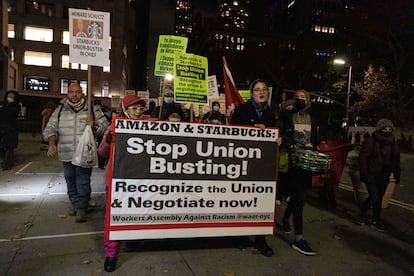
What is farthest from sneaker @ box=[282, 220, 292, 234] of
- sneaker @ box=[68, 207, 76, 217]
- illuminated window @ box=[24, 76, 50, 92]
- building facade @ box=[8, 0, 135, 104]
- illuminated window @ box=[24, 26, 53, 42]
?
illuminated window @ box=[24, 26, 53, 42]

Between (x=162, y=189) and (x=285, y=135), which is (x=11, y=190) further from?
(x=285, y=135)

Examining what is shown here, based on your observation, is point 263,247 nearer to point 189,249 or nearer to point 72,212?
point 189,249

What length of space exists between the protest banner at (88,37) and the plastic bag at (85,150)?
101 cm

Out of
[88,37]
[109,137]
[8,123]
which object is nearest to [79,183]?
[109,137]

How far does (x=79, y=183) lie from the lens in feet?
18.6

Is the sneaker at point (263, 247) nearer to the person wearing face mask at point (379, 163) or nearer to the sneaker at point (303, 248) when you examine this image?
the sneaker at point (303, 248)

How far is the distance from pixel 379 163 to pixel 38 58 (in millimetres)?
49295

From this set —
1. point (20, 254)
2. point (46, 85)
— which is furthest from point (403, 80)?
point (46, 85)

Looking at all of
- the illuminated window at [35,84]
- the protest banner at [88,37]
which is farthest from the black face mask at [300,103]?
the illuminated window at [35,84]

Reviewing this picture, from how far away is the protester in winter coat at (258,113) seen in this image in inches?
182

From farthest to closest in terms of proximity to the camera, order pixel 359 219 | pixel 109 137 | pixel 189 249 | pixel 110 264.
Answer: pixel 359 219 < pixel 189 249 < pixel 109 137 < pixel 110 264

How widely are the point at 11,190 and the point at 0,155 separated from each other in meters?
5.47

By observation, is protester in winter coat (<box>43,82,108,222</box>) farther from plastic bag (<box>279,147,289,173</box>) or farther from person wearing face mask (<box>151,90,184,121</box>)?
plastic bag (<box>279,147,289,173</box>)

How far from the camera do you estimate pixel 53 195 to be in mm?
7219
